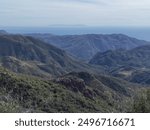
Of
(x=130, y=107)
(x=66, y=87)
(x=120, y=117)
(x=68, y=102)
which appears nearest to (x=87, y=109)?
(x=68, y=102)

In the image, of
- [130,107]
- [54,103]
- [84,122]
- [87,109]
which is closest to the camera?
[84,122]

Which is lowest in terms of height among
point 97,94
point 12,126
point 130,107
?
point 97,94

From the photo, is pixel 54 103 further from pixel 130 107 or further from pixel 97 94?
pixel 130 107

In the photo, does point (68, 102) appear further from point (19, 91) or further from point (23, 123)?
point (23, 123)

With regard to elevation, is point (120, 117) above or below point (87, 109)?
above

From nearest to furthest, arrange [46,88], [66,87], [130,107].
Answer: [130,107] < [46,88] < [66,87]

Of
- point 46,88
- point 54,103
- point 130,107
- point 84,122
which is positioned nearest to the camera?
point 84,122

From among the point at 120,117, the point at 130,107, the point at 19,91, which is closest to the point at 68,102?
the point at 19,91

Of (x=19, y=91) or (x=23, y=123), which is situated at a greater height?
(x=23, y=123)

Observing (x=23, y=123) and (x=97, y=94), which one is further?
(x=97, y=94)
